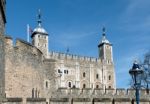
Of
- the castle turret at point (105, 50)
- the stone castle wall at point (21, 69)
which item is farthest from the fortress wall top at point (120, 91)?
the castle turret at point (105, 50)

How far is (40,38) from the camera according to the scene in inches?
2638

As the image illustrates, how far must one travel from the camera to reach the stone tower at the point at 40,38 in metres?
66.9

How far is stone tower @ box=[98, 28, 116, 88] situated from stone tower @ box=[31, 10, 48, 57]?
13.3 m

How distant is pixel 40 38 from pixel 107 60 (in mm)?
15624

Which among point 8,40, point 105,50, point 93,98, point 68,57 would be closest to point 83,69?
point 68,57

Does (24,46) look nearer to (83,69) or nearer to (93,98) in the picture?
(93,98)

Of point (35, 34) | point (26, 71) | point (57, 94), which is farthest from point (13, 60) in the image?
point (35, 34)

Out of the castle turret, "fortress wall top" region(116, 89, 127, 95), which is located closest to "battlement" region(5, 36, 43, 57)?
"fortress wall top" region(116, 89, 127, 95)

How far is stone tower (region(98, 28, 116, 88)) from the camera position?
7529 centimetres

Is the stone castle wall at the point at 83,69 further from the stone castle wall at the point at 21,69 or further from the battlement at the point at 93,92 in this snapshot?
the stone castle wall at the point at 21,69

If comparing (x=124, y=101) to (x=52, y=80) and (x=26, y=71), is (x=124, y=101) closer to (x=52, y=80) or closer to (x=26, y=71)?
(x=26, y=71)

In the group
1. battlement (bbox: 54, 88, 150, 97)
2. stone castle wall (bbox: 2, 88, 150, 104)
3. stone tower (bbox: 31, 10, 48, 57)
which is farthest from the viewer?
stone tower (bbox: 31, 10, 48, 57)

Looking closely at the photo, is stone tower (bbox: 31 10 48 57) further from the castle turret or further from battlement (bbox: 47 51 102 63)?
the castle turret

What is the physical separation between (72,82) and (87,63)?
4.59 metres
